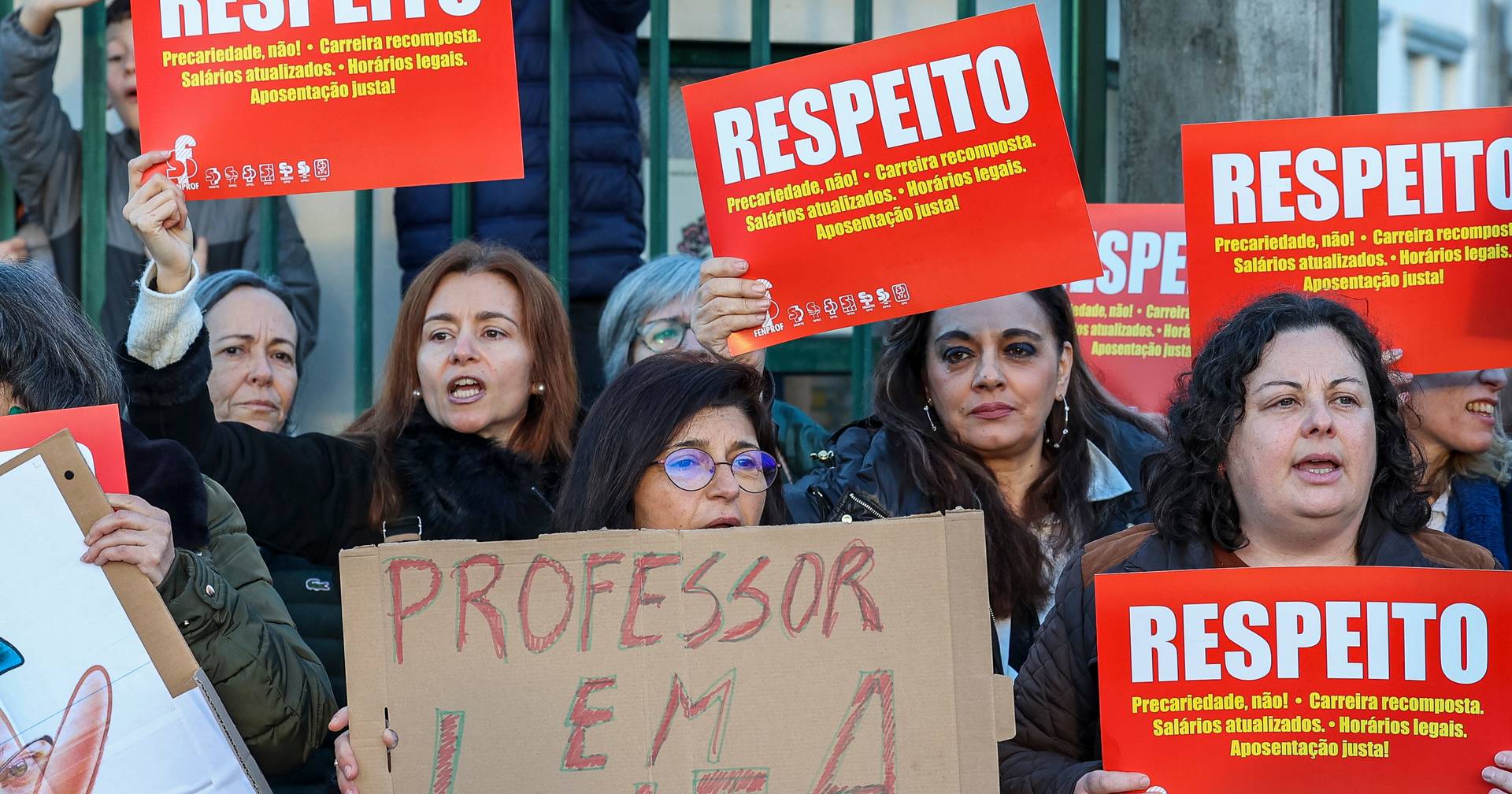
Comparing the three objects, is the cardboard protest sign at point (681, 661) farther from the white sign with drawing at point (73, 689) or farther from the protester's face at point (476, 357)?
the protester's face at point (476, 357)

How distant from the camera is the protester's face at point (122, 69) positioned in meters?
4.63

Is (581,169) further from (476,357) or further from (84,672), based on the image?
(84,672)

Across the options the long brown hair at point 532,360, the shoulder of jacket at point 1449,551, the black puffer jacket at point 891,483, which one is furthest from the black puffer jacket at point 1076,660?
the long brown hair at point 532,360

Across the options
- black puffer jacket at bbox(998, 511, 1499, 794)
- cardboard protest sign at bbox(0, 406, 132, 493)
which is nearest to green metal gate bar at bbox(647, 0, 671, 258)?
black puffer jacket at bbox(998, 511, 1499, 794)

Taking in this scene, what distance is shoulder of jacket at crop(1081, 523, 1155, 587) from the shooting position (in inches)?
111

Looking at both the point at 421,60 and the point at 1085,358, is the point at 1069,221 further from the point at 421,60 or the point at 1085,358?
the point at 421,60

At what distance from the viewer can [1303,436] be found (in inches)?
107

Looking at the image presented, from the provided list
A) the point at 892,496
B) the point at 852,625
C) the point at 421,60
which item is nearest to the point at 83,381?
the point at 421,60

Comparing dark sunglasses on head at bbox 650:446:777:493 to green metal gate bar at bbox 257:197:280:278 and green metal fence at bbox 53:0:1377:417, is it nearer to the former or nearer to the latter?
green metal fence at bbox 53:0:1377:417

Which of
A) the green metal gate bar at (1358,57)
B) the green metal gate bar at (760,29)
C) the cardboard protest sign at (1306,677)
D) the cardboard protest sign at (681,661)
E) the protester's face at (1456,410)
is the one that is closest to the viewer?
the cardboard protest sign at (681,661)

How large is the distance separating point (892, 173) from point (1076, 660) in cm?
111

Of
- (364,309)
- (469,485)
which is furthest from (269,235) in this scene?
(469,485)

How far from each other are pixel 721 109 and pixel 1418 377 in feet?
5.75

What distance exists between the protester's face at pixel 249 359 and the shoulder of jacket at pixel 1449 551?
2590mm
